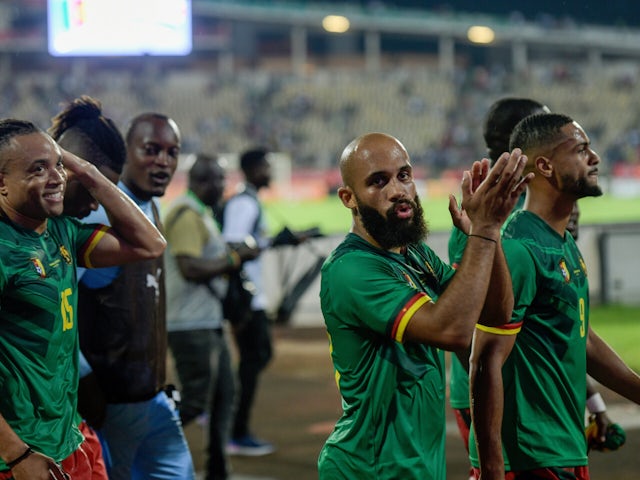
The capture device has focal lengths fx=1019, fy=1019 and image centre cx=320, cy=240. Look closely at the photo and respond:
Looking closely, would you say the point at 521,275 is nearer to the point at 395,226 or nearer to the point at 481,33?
the point at 395,226

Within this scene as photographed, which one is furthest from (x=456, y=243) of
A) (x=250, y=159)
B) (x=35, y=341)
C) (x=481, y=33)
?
(x=481, y=33)

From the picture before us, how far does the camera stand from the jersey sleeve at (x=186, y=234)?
21.0 ft

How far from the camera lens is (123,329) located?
429 cm

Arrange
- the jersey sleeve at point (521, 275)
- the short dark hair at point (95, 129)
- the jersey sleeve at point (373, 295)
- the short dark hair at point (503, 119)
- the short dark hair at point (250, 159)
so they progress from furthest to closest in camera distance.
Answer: the short dark hair at point (250, 159) → the short dark hair at point (503, 119) → the short dark hair at point (95, 129) → the jersey sleeve at point (521, 275) → the jersey sleeve at point (373, 295)

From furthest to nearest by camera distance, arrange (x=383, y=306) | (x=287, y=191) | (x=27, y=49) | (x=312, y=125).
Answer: (x=27, y=49), (x=312, y=125), (x=287, y=191), (x=383, y=306)

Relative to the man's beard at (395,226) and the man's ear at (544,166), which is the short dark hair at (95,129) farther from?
the man's ear at (544,166)

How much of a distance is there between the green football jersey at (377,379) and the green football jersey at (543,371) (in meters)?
0.62

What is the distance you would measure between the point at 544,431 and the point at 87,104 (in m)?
2.33

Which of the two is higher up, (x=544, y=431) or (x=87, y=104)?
(x=87, y=104)

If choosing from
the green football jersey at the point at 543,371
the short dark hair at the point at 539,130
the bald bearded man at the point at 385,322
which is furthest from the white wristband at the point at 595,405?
the bald bearded man at the point at 385,322

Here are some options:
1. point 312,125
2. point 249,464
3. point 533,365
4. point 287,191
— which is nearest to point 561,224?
point 533,365

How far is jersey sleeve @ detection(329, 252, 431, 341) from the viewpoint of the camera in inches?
116

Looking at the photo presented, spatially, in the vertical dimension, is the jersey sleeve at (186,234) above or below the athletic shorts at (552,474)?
above

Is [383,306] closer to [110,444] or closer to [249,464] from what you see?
[110,444]
